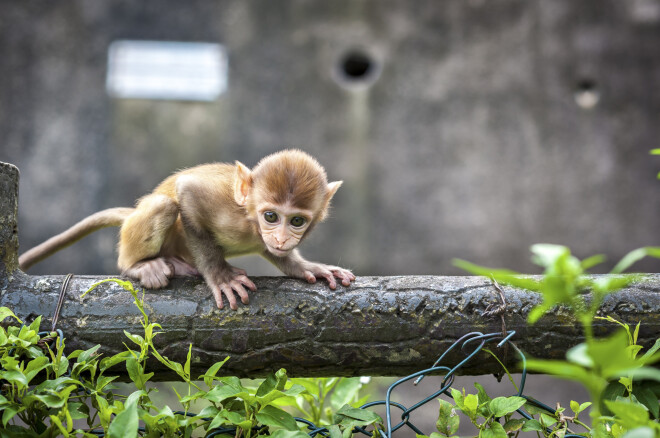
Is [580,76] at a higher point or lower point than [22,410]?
higher

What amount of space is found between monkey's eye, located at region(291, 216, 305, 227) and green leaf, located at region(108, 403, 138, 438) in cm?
144

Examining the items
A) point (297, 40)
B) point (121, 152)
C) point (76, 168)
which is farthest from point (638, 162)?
point (76, 168)

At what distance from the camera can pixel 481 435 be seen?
4.76 feet

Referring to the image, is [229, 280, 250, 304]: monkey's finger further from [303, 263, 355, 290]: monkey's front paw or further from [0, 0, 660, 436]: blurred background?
[0, 0, 660, 436]: blurred background

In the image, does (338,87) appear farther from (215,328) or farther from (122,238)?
(215,328)

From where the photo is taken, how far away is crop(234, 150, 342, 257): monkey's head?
8.21 feet

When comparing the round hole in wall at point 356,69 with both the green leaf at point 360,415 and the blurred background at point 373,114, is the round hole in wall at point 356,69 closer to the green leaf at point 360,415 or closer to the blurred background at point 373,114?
the blurred background at point 373,114

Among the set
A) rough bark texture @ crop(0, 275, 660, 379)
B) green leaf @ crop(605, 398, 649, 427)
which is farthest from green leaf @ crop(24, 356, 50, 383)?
green leaf @ crop(605, 398, 649, 427)

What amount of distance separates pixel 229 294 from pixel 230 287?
0.13ft

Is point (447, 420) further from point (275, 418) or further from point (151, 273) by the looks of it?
point (151, 273)

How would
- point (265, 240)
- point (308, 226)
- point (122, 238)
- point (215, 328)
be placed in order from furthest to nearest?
point (122, 238), point (308, 226), point (265, 240), point (215, 328)

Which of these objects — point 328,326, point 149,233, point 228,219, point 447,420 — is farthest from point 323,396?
point 149,233

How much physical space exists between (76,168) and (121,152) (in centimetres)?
56

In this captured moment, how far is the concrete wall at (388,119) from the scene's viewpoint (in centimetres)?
708
